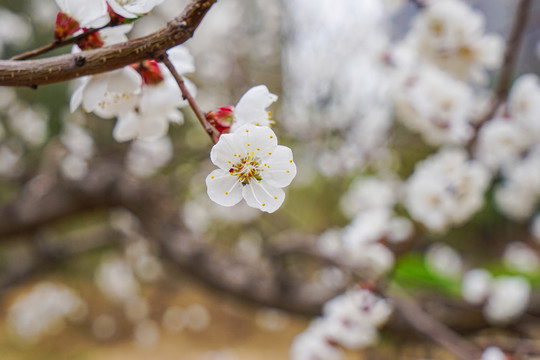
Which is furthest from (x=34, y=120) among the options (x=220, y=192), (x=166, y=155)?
(x=220, y=192)

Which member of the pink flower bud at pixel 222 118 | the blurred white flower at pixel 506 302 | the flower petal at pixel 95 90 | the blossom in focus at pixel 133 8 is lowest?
the pink flower bud at pixel 222 118

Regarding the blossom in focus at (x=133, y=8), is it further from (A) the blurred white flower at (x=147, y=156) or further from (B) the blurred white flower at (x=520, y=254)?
(B) the blurred white flower at (x=520, y=254)

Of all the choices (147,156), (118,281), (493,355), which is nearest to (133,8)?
(493,355)

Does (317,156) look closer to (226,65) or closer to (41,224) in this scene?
(226,65)

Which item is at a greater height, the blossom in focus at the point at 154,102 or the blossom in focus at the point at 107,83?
the blossom in focus at the point at 154,102

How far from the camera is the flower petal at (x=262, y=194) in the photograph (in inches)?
9.8

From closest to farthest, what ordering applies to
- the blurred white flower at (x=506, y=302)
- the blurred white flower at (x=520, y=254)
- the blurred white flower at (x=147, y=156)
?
the blurred white flower at (x=506, y=302), the blurred white flower at (x=147, y=156), the blurred white flower at (x=520, y=254)

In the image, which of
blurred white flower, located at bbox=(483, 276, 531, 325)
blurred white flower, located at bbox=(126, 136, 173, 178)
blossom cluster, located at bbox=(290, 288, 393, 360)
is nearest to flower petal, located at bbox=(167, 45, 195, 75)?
blossom cluster, located at bbox=(290, 288, 393, 360)

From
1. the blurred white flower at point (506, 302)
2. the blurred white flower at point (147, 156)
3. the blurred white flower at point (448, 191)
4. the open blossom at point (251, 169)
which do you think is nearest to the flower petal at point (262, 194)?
the open blossom at point (251, 169)

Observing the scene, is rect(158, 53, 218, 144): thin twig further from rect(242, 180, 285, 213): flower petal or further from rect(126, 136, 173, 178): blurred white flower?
rect(126, 136, 173, 178): blurred white flower

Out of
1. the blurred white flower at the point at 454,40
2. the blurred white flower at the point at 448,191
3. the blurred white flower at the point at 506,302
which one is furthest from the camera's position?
the blurred white flower at the point at 506,302

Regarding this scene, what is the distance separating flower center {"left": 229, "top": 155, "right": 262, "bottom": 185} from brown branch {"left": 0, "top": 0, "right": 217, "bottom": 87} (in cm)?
8

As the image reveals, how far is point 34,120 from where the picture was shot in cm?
204

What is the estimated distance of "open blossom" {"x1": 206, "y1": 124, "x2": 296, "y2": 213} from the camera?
24 cm
